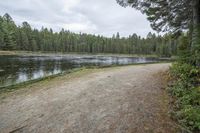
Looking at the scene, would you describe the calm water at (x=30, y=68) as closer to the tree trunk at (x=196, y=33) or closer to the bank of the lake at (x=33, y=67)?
the bank of the lake at (x=33, y=67)

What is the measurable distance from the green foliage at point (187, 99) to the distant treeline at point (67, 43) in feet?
161

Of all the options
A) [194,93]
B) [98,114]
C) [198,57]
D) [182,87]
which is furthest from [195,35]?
[98,114]

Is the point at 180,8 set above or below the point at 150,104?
above

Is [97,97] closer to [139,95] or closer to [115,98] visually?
[115,98]

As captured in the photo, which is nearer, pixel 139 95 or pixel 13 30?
pixel 139 95

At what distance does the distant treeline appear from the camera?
204 ft

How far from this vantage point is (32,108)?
20.0ft

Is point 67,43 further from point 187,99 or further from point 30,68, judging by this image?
point 187,99

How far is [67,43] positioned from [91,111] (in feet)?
267

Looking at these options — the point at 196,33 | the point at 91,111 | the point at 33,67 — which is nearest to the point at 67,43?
the point at 33,67

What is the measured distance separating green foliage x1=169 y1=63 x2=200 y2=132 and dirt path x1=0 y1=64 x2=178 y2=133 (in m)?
0.31

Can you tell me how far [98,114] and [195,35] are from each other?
19.1 feet

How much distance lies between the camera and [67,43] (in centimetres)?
8488

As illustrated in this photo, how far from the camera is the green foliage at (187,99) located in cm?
440
